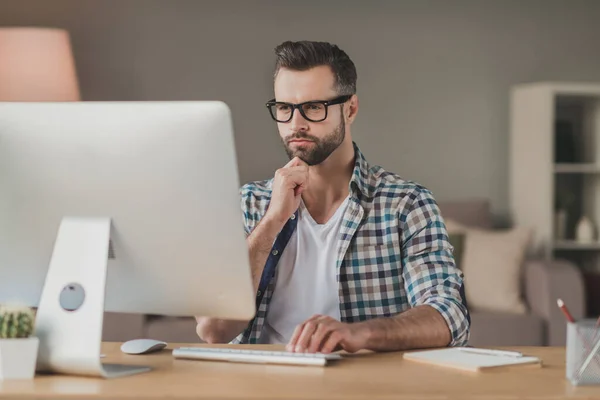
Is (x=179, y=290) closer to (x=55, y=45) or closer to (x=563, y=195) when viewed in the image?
(x=55, y=45)

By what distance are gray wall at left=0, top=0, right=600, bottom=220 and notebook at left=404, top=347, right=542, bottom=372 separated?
12.0ft

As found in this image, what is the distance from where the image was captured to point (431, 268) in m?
2.24

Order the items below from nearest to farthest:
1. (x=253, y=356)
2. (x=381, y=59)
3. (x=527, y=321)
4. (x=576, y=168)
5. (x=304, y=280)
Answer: (x=253, y=356) → (x=304, y=280) → (x=527, y=321) → (x=576, y=168) → (x=381, y=59)

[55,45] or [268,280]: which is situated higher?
[55,45]

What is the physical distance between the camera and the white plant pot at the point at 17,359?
5.12 ft

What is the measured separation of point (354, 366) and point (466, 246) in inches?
124

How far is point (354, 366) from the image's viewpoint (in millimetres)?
1703

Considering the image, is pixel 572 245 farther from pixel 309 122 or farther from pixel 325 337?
pixel 325 337

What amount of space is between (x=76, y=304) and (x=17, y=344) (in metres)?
0.11

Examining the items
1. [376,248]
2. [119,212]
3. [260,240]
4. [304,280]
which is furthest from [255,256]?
[119,212]

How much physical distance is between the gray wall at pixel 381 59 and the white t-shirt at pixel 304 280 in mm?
3000

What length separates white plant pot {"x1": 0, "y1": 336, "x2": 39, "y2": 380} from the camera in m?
1.56

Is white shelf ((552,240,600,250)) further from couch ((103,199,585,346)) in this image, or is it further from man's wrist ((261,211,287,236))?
man's wrist ((261,211,287,236))

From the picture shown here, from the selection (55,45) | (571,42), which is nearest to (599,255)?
(571,42)
